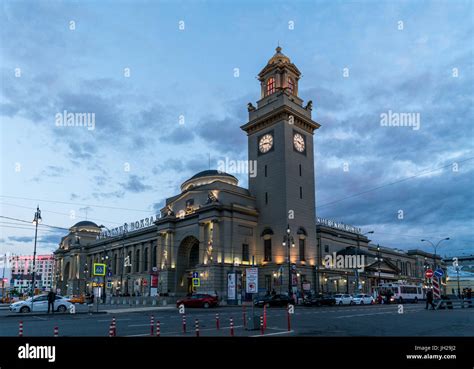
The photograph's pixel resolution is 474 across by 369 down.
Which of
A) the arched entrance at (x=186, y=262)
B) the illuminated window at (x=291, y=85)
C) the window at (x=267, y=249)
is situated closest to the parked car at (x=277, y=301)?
the window at (x=267, y=249)

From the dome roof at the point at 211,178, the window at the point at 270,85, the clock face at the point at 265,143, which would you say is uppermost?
the window at the point at 270,85

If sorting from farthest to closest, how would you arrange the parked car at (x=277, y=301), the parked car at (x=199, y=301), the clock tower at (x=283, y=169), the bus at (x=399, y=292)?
the bus at (x=399, y=292) → the clock tower at (x=283, y=169) → the parked car at (x=277, y=301) → the parked car at (x=199, y=301)

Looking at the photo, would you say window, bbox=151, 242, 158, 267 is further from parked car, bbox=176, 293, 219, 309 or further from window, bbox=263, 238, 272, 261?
parked car, bbox=176, 293, 219, 309

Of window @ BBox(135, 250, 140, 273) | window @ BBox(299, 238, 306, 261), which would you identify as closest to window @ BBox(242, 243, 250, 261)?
window @ BBox(299, 238, 306, 261)

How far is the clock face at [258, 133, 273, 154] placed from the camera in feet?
234

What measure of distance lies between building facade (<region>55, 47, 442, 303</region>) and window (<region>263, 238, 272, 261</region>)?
0.15 m

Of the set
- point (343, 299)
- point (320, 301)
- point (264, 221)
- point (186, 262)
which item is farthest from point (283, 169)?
point (186, 262)

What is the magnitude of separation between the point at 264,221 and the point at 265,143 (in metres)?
13.1

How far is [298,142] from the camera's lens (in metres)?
71.9

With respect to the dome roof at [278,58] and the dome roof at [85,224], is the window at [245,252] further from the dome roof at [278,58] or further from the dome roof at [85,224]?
the dome roof at [85,224]

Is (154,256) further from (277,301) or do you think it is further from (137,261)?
(277,301)

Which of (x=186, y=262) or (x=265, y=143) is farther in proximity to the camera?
(x=186, y=262)

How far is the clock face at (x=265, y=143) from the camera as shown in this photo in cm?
7131
